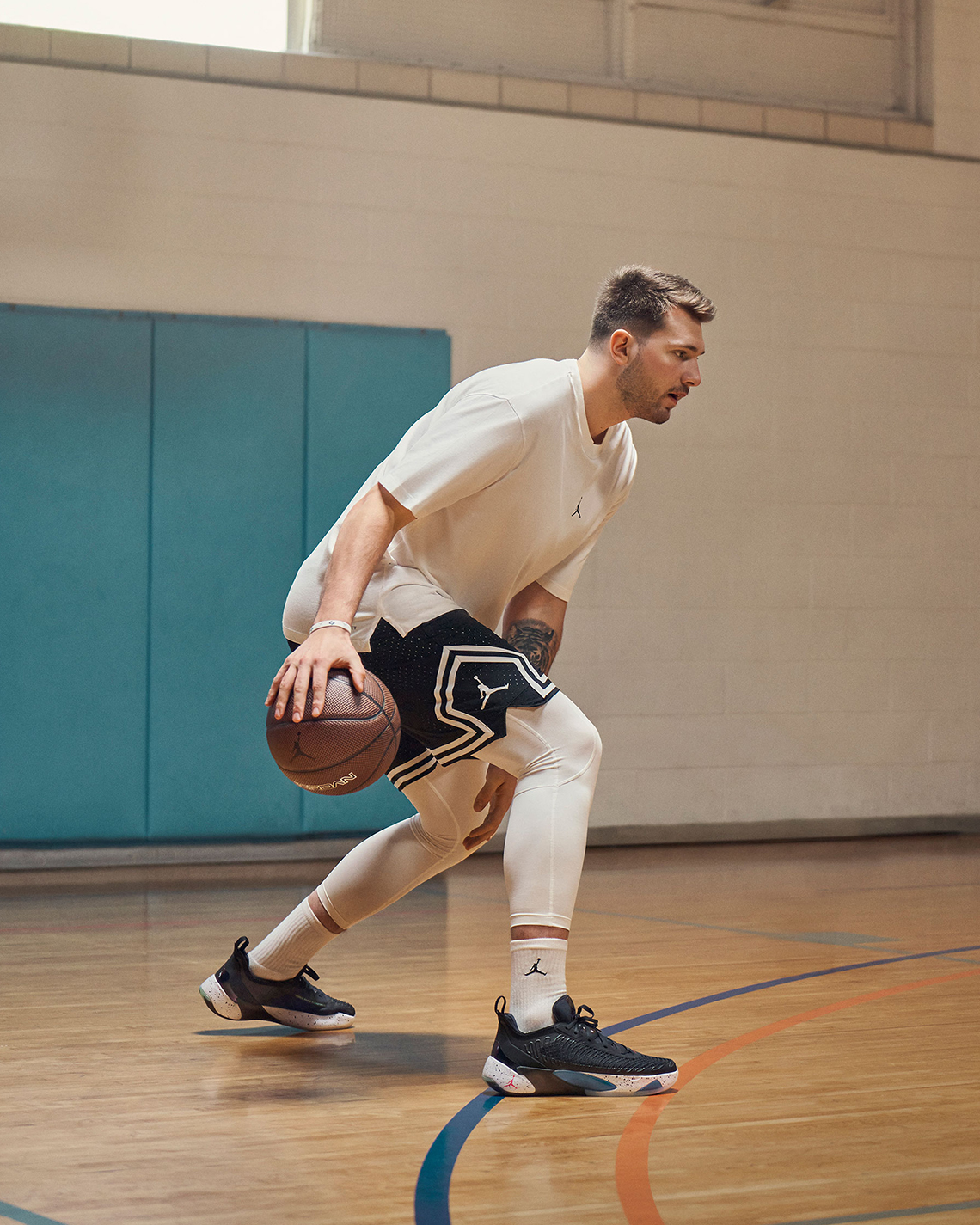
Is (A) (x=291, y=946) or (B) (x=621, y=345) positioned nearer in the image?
(B) (x=621, y=345)

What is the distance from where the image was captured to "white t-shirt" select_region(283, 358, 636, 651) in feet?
8.18

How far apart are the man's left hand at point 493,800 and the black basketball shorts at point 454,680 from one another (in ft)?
0.44

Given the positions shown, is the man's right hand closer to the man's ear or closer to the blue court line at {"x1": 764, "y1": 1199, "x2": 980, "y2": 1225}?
the man's ear

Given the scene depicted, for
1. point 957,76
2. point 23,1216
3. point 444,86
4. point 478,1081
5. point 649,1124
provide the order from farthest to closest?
point 957,76 < point 444,86 < point 478,1081 < point 649,1124 < point 23,1216

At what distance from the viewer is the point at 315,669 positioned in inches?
89.7

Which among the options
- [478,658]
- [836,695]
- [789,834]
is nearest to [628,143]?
[836,695]

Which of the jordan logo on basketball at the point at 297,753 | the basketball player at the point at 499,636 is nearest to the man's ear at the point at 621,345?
the basketball player at the point at 499,636

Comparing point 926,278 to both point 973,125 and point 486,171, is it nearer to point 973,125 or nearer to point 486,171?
point 973,125

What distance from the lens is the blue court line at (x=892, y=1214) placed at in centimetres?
177

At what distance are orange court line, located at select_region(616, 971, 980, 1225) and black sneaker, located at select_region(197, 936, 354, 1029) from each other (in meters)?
0.72

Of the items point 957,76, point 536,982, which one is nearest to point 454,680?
point 536,982

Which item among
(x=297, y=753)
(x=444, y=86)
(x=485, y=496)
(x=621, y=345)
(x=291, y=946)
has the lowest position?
(x=291, y=946)

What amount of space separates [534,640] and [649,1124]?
91 cm

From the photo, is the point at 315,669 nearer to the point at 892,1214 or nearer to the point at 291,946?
the point at 291,946
